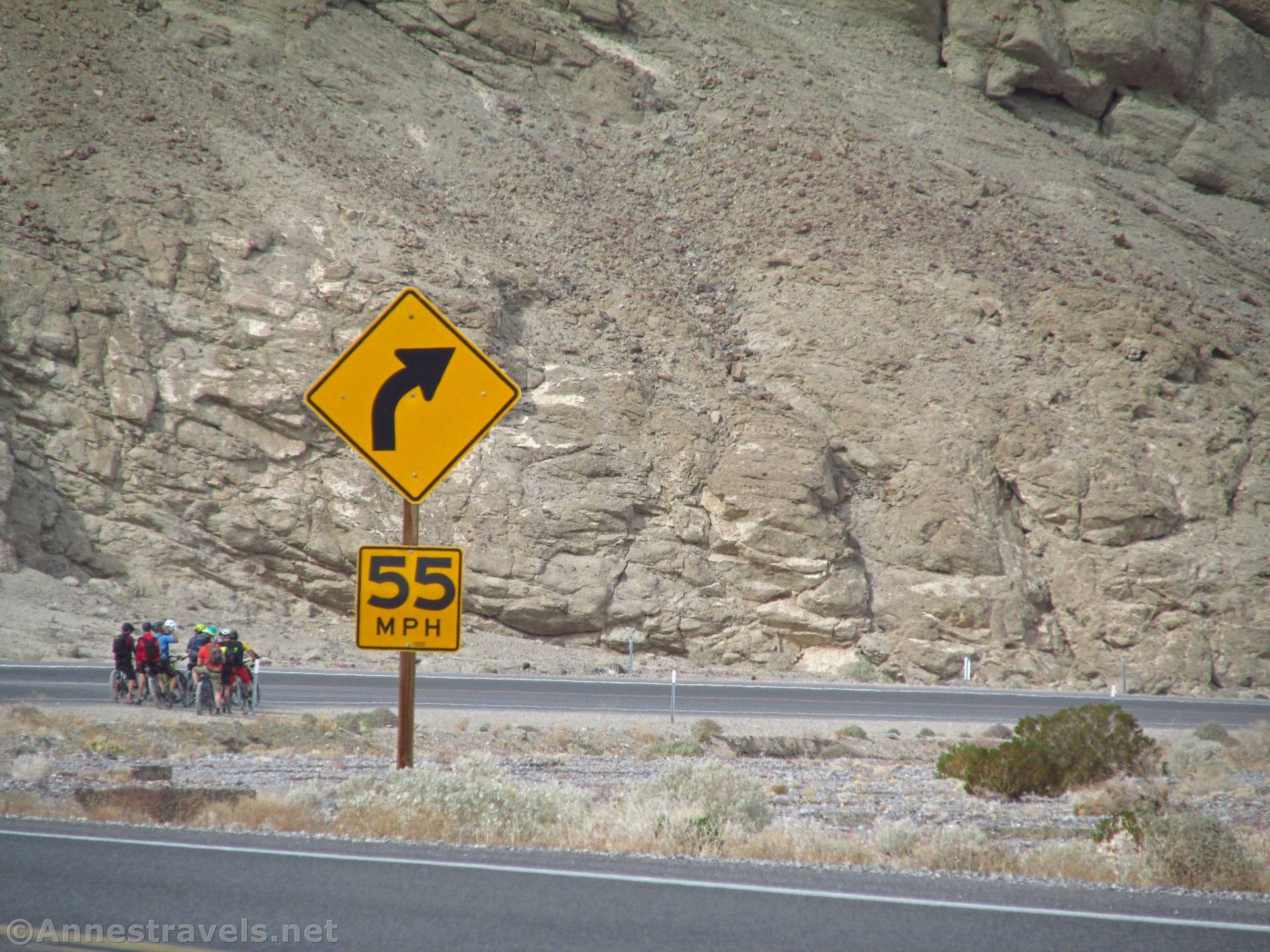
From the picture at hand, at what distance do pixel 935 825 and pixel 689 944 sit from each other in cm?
611

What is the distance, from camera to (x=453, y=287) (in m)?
35.2

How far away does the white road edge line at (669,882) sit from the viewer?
218 inches

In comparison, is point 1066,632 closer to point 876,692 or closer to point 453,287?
point 876,692

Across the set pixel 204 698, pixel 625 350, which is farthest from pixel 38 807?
pixel 625 350

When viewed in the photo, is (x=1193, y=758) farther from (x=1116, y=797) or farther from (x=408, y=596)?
(x=408, y=596)

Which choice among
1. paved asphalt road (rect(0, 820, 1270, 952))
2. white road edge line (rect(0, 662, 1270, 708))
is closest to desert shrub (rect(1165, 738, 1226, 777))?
white road edge line (rect(0, 662, 1270, 708))

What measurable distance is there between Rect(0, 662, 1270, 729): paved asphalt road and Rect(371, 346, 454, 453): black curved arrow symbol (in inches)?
517


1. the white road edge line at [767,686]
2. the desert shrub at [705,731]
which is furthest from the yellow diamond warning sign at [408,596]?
the white road edge line at [767,686]

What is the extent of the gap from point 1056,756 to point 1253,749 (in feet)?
16.9

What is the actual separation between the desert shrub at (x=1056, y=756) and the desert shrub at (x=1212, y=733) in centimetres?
508

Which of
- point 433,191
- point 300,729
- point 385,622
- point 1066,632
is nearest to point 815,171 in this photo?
point 433,191

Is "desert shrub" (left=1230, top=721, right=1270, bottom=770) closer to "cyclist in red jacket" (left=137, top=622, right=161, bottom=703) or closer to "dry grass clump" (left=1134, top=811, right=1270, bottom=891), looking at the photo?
"dry grass clump" (left=1134, top=811, right=1270, bottom=891)

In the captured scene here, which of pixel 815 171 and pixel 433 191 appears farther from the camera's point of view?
pixel 815 171

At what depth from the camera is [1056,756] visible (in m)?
14.8
